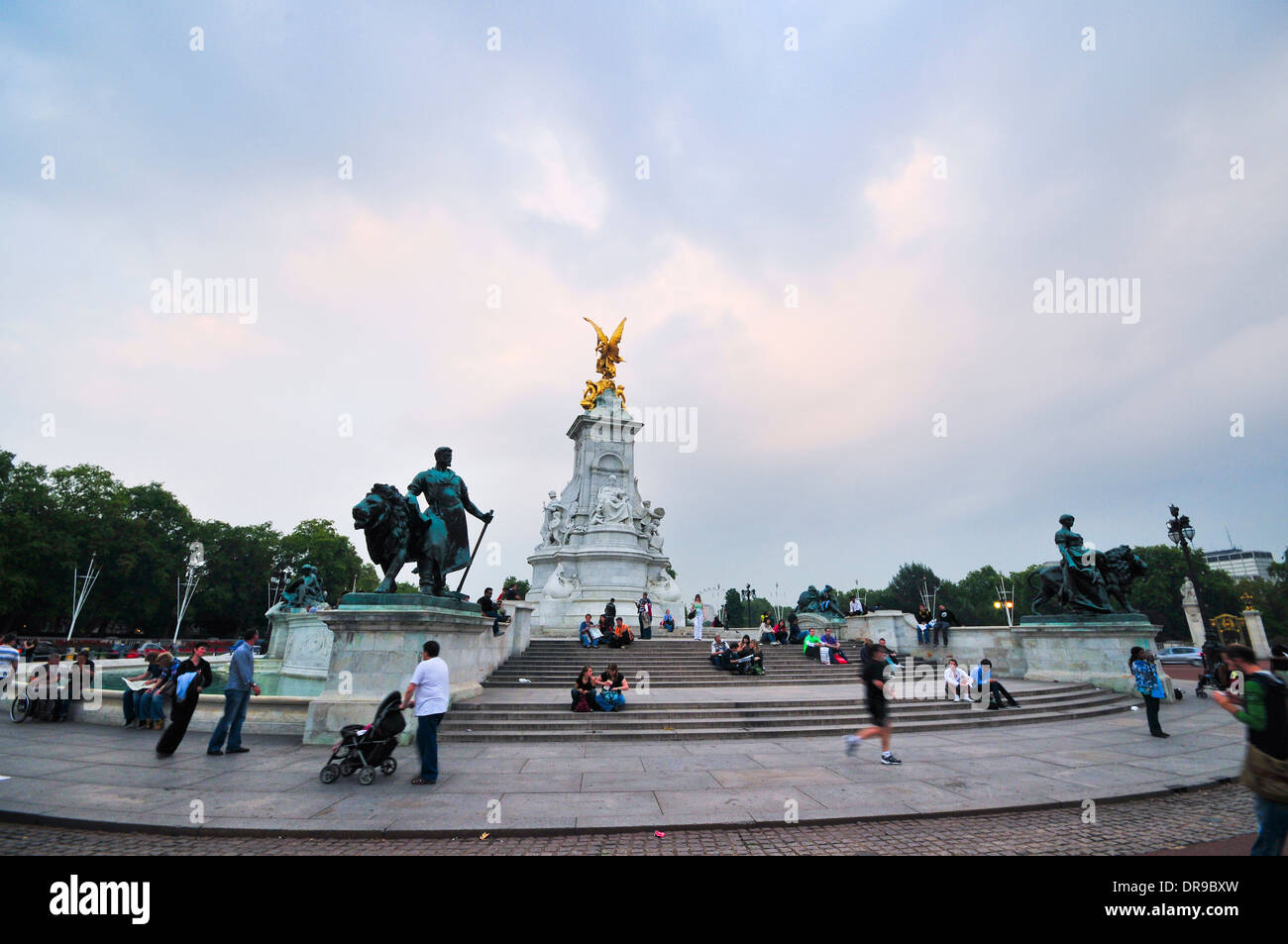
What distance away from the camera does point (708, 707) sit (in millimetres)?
12758

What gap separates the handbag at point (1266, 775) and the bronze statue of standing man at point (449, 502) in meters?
11.2

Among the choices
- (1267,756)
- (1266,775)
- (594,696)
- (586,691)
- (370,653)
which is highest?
(1267,756)

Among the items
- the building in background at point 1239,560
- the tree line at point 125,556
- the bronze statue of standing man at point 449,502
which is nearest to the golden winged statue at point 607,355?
the bronze statue of standing man at point 449,502

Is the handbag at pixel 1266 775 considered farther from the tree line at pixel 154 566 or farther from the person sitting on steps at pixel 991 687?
the tree line at pixel 154 566

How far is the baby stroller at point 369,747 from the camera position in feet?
25.6

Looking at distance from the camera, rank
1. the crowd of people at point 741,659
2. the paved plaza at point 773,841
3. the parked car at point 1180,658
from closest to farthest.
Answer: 1. the paved plaza at point 773,841
2. the crowd of people at point 741,659
3. the parked car at point 1180,658

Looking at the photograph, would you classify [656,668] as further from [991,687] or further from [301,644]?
[301,644]

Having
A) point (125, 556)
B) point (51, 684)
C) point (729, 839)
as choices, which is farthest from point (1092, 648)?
point (125, 556)

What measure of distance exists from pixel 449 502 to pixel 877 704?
29.0 ft

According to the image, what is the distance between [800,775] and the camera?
838 cm
